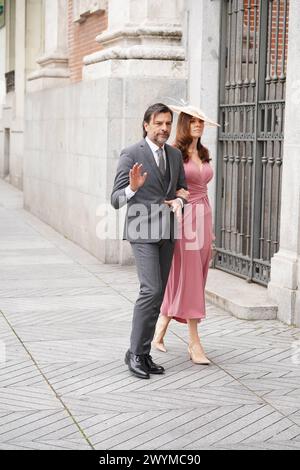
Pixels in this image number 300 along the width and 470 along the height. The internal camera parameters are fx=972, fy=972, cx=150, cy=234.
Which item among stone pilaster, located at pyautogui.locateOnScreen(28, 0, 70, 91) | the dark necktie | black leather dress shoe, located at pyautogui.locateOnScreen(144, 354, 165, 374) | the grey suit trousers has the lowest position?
black leather dress shoe, located at pyautogui.locateOnScreen(144, 354, 165, 374)

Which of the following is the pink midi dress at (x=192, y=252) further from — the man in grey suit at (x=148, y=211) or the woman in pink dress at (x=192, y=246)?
the man in grey suit at (x=148, y=211)

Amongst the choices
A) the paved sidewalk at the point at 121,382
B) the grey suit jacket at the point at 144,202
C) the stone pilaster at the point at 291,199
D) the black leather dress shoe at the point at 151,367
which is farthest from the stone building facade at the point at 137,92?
the grey suit jacket at the point at 144,202

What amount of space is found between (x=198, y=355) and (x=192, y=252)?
2.59 ft

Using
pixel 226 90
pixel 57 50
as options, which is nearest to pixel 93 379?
pixel 226 90

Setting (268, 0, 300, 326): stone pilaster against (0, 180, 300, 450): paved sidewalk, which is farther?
(268, 0, 300, 326): stone pilaster

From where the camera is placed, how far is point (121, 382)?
6844 millimetres

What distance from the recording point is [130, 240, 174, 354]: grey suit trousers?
22.8 feet

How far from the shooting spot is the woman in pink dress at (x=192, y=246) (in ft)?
24.4

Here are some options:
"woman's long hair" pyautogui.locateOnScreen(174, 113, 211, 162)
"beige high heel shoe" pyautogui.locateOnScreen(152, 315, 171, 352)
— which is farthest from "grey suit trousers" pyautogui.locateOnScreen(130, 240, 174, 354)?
"woman's long hair" pyautogui.locateOnScreen(174, 113, 211, 162)

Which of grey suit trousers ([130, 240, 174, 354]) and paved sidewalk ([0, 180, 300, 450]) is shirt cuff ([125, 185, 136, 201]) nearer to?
grey suit trousers ([130, 240, 174, 354])

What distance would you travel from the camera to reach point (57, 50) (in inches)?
671

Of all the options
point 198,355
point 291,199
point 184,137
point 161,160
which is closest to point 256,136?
point 291,199

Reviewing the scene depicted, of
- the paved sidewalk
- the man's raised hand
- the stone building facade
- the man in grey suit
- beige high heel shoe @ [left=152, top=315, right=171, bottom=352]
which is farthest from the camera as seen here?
the stone building facade

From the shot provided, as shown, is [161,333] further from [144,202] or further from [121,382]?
[144,202]
